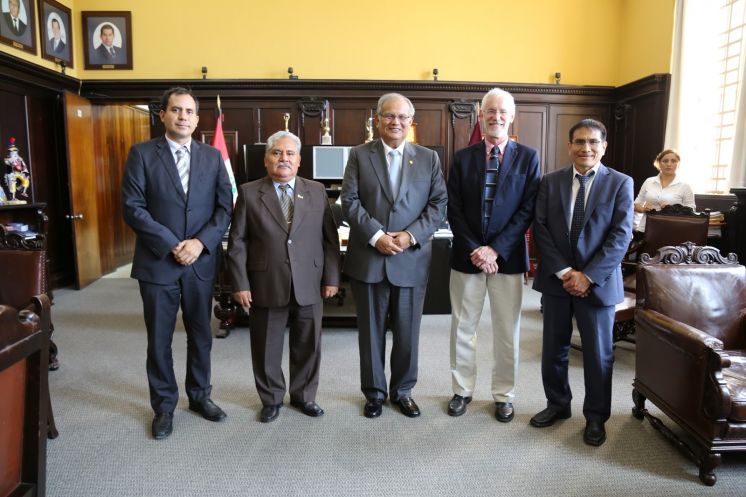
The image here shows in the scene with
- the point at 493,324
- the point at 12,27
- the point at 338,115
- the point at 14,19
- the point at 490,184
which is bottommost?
the point at 493,324

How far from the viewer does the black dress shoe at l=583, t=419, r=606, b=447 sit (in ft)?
8.15

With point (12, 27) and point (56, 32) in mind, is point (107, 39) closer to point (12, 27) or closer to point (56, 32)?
point (56, 32)

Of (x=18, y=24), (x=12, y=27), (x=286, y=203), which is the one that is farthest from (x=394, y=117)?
(x=18, y=24)

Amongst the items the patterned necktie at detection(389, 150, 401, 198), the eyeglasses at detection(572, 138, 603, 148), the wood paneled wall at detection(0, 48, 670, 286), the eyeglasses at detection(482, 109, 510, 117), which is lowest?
the patterned necktie at detection(389, 150, 401, 198)

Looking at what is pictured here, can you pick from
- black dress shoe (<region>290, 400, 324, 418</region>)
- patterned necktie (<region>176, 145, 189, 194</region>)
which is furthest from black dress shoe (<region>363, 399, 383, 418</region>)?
patterned necktie (<region>176, 145, 189, 194</region>)

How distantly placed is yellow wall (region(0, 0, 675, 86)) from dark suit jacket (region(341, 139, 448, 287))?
4.86 metres

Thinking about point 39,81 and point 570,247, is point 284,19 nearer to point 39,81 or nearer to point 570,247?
point 39,81

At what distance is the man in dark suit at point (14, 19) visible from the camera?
5484mm

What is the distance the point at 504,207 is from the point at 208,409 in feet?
6.30

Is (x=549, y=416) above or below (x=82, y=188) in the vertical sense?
below

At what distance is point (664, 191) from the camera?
4930 millimetres

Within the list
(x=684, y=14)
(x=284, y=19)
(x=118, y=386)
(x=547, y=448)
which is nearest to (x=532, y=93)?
(x=684, y=14)

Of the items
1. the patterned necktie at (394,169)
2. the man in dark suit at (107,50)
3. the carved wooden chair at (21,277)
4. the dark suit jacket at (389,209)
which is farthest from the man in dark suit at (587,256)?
the man in dark suit at (107,50)

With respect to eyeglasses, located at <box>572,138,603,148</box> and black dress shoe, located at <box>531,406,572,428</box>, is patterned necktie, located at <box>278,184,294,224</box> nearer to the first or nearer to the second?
eyeglasses, located at <box>572,138,603,148</box>
